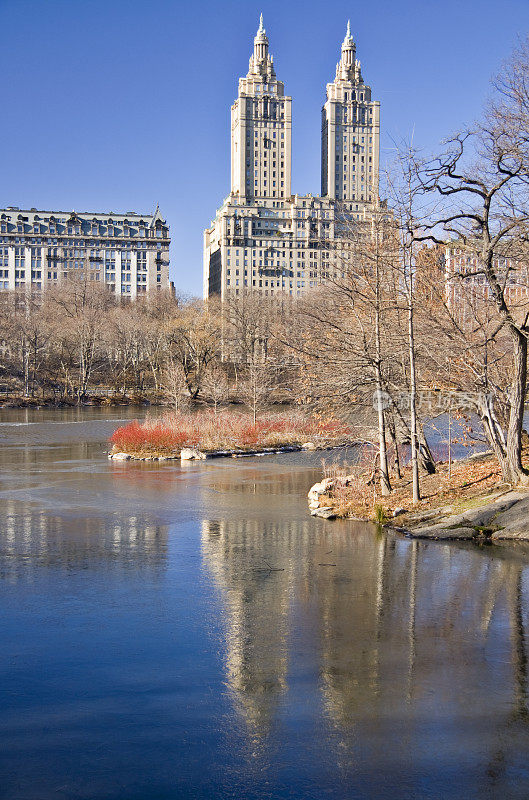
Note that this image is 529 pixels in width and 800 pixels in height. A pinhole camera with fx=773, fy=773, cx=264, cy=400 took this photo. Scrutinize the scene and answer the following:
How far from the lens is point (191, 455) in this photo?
37844 mm

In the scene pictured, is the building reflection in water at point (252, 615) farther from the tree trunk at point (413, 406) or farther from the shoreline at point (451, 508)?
the tree trunk at point (413, 406)

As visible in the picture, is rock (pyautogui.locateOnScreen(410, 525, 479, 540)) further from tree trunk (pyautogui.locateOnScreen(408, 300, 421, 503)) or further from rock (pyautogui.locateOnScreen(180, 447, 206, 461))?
rock (pyautogui.locateOnScreen(180, 447, 206, 461))

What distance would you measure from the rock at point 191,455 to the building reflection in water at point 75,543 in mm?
15166

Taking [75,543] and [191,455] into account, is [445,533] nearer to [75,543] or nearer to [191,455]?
[75,543]

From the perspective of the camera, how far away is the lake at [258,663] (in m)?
7.65

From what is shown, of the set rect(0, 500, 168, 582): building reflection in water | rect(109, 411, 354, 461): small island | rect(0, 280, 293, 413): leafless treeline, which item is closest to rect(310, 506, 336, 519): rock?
rect(0, 500, 168, 582): building reflection in water

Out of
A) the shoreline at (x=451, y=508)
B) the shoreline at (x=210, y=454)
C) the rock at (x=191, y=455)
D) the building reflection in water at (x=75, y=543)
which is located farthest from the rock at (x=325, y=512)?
the rock at (x=191, y=455)

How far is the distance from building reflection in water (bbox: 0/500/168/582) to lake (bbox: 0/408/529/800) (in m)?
0.10

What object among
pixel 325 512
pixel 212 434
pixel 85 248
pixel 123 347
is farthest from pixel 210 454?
pixel 85 248

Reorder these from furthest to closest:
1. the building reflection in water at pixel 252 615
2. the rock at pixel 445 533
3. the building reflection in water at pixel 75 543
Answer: the rock at pixel 445 533, the building reflection in water at pixel 75 543, the building reflection in water at pixel 252 615

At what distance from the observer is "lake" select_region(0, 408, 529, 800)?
7652mm

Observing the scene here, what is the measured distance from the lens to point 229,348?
9625 cm

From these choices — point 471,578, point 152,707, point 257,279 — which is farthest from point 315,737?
point 257,279

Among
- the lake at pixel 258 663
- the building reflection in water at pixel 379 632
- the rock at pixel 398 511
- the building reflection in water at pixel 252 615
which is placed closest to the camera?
the lake at pixel 258 663
